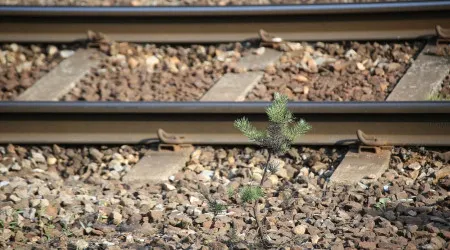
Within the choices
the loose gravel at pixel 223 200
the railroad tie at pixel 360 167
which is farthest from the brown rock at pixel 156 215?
the railroad tie at pixel 360 167

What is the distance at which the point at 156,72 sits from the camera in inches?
291

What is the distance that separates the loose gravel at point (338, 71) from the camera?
6.64 metres

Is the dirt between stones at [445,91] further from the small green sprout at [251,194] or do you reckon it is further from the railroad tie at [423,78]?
the small green sprout at [251,194]

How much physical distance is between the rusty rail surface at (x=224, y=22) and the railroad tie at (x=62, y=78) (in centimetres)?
36

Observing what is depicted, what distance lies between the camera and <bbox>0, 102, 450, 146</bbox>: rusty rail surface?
5.73m

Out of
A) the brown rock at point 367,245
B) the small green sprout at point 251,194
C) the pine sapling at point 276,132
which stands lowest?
the small green sprout at point 251,194

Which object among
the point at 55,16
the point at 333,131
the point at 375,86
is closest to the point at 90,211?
the point at 333,131

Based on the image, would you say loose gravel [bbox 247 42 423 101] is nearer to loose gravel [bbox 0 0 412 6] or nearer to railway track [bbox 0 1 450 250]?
railway track [bbox 0 1 450 250]

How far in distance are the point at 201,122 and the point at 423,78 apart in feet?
6.17

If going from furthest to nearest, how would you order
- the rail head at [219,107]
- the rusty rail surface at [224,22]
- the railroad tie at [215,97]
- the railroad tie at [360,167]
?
the rusty rail surface at [224,22] → the railroad tie at [215,97] → the rail head at [219,107] → the railroad tie at [360,167]

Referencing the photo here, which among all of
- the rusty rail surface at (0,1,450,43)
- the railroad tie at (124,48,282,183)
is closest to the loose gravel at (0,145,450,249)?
the railroad tie at (124,48,282,183)

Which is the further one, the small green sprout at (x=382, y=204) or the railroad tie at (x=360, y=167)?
the railroad tie at (x=360, y=167)

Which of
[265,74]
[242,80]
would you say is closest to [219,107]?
[242,80]

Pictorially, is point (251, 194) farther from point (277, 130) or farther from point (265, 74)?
point (265, 74)
